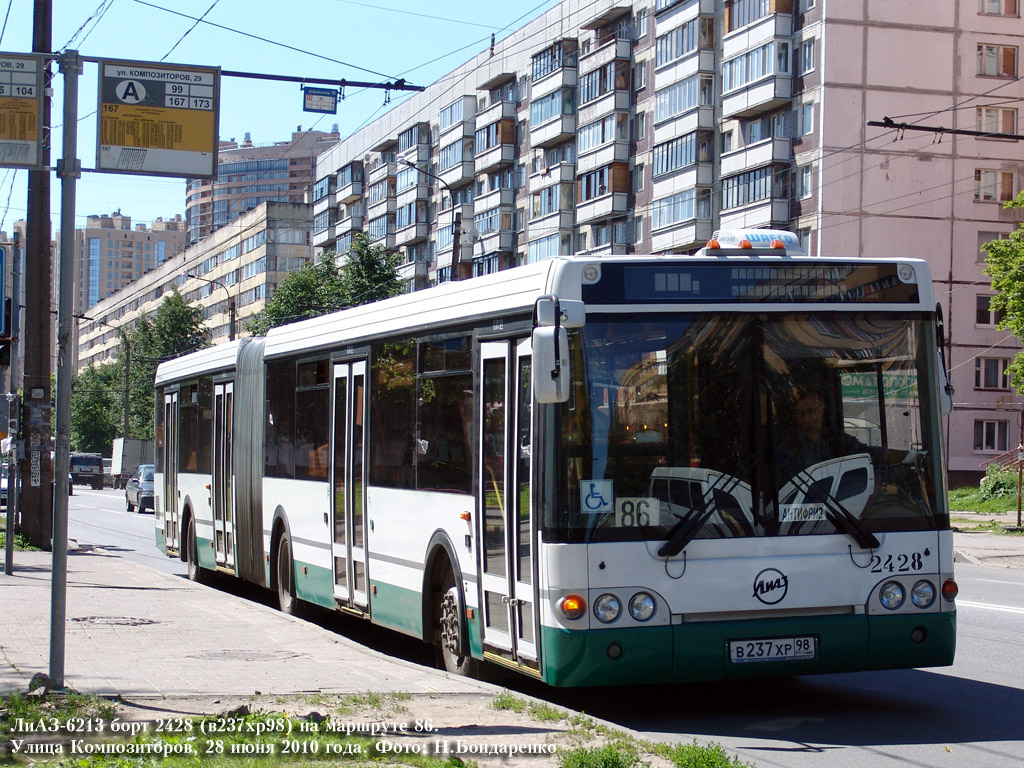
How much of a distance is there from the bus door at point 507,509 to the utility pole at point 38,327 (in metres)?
14.0

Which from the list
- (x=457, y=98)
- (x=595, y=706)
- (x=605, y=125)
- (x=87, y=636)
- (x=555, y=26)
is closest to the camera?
(x=595, y=706)

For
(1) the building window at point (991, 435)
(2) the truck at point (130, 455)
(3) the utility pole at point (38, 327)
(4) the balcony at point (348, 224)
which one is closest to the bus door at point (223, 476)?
(3) the utility pole at point (38, 327)

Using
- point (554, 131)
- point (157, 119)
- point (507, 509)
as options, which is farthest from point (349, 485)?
point (554, 131)

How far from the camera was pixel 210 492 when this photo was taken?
58.3 ft

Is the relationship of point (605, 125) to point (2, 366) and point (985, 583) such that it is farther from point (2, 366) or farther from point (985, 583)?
point (2, 366)

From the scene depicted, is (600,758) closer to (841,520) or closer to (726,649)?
(726,649)

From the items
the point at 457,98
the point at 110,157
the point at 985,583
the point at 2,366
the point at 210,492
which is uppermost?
the point at 457,98

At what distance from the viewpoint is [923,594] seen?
8.40 meters

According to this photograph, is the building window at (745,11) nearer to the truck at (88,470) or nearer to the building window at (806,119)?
the building window at (806,119)

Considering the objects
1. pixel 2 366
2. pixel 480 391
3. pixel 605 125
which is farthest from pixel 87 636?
pixel 605 125

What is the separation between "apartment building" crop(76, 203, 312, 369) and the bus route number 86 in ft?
296

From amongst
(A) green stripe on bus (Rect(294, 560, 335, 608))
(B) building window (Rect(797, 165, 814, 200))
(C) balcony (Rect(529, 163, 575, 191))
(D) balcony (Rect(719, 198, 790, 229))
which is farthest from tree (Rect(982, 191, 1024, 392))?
(A) green stripe on bus (Rect(294, 560, 335, 608))

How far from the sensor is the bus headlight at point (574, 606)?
7.85 m

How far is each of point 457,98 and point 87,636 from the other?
6911 centimetres
